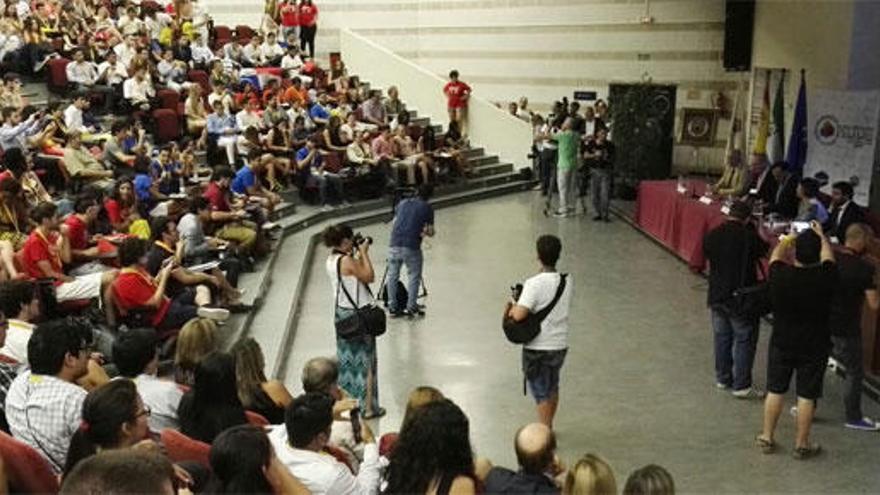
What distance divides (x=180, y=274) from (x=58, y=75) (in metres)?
8.35

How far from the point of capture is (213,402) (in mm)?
4387

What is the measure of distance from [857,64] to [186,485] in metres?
12.0

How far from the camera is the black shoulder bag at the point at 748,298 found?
7293 mm

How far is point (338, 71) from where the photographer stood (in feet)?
69.8

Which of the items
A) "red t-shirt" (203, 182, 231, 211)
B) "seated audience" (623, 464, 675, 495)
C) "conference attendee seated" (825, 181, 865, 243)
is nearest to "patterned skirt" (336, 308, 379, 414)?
"seated audience" (623, 464, 675, 495)

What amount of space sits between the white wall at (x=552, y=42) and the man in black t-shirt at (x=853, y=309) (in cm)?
1179

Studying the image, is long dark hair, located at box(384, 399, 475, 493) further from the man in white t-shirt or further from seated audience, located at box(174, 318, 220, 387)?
the man in white t-shirt

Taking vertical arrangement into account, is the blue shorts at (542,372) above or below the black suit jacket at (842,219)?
below

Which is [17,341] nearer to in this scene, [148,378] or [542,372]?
[148,378]

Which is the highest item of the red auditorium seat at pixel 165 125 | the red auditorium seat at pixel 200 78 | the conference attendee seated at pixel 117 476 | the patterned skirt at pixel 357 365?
the red auditorium seat at pixel 200 78

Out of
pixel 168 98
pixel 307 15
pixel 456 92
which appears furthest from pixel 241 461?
pixel 307 15

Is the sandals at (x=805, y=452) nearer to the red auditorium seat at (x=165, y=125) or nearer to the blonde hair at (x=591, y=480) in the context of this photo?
the blonde hair at (x=591, y=480)

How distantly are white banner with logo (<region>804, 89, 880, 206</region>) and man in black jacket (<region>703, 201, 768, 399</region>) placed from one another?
5.39m

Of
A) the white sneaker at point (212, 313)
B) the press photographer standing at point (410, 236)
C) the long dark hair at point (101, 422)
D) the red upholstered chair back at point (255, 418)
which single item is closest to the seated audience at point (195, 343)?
the red upholstered chair back at point (255, 418)
